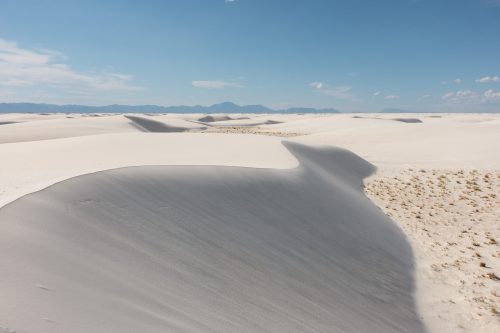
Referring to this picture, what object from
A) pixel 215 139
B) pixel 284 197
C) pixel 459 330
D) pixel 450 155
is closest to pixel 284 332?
pixel 459 330

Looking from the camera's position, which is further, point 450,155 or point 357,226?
point 450,155

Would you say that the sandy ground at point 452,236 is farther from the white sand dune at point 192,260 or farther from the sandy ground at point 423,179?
the white sand dune at point 192,260

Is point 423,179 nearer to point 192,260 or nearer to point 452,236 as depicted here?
point 452,236

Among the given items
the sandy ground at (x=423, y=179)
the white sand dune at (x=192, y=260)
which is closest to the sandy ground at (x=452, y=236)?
the sandy ground at (x=423, y=179)

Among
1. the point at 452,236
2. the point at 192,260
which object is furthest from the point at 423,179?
the point at 192,260

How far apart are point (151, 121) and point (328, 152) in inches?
1636

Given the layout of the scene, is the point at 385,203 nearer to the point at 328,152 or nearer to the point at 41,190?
the point at 328,152

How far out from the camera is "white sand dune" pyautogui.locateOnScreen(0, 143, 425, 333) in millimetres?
2955

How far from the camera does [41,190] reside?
4.60 metres

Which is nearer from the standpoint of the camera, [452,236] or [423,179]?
[452,236]

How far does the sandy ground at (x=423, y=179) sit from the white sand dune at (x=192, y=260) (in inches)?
25.5

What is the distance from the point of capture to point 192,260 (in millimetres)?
4480

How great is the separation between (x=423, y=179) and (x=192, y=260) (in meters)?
14.2

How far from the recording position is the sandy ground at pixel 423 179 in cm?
602
